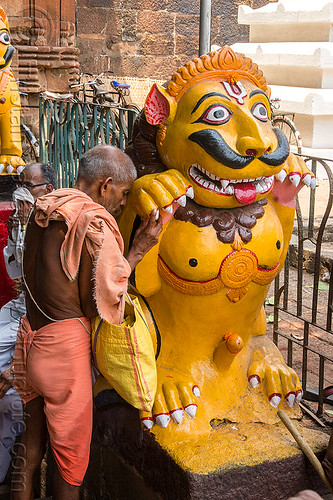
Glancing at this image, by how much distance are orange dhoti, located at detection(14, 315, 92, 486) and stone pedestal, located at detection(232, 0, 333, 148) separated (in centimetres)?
761

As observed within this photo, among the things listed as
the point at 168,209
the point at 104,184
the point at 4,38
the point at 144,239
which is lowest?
the point at 144,239

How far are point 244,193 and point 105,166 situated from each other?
0.61 metres

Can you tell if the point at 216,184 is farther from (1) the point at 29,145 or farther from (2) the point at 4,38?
(1) the point at 29,145

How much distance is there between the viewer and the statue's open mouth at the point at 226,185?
9.56 ft

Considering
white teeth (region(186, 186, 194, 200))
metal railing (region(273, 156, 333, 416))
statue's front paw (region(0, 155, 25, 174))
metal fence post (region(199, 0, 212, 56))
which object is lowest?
metal railing (region(273, 156, 333, 416))

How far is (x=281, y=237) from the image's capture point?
3.14m

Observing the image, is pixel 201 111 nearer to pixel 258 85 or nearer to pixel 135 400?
pixel 258 85

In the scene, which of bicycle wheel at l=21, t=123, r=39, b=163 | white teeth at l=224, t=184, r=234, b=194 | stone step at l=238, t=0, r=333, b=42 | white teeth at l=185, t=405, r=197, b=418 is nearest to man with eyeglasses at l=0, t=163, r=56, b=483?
white teeth at l=185, t=405, r=197, b=418

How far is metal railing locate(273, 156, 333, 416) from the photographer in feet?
12.0

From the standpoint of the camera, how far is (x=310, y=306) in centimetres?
628

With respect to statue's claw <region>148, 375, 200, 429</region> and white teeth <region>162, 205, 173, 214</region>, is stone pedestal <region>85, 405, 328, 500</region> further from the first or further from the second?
white teeth <region>162, 205, 173, 214</region>

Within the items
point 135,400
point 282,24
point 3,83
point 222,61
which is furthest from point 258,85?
point 282,24

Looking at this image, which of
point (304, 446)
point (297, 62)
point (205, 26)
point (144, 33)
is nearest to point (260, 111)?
point (304, 446)

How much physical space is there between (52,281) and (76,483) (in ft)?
2.70
